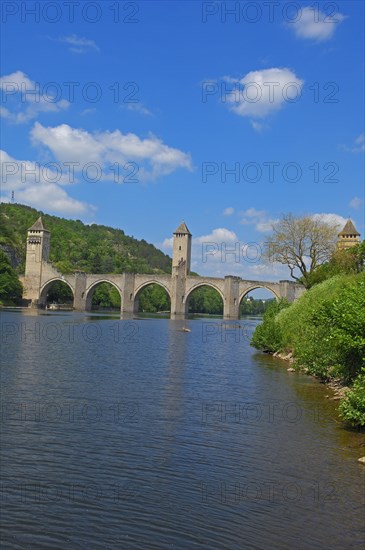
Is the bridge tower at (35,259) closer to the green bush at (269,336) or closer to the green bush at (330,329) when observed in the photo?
the green bush at (269,336)

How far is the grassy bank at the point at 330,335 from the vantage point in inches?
488

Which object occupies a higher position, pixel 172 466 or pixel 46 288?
pixel 46 288

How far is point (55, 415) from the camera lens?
39.8ft

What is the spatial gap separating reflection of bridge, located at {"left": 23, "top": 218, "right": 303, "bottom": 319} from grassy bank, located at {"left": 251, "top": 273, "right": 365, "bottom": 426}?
40181mm

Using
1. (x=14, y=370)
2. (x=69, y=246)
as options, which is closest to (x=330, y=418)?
(x=14, y=370)

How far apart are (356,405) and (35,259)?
7846 cm

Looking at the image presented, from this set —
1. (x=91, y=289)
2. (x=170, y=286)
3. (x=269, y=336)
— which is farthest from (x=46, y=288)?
(x=269, y=336)

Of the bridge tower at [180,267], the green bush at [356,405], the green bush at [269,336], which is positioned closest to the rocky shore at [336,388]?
the green bush at [356,405]

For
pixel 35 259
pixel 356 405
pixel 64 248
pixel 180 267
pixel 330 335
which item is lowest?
pixel 356 405

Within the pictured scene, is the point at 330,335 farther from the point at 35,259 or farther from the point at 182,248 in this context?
the point at 35,259

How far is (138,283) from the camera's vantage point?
8156 cm

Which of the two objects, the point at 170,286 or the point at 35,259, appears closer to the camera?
the point at 170,286

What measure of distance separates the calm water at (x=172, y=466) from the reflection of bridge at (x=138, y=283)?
5706 centimetres

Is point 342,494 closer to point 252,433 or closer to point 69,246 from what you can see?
point 252,433
